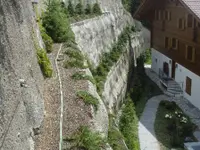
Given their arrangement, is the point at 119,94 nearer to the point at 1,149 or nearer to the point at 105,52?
the point at 105,52

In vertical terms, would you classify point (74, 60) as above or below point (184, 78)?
above

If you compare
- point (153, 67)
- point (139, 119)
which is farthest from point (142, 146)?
point (153, 67)

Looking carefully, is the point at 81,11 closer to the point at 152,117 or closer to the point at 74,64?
the point at 152,117

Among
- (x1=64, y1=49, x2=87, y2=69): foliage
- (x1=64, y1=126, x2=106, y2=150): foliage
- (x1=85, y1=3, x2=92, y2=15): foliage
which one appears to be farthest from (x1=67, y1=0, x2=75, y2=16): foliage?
(x1=64, y1=126, x2=106, y2=150): foliage

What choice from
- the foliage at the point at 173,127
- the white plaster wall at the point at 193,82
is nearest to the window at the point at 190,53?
the white plaster wall at the point at 193,82

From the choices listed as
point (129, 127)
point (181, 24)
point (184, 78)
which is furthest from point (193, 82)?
point (129, 127)

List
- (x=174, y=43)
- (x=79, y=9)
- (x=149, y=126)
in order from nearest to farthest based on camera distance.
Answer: (x=149, y=126) → (x=79, y=9) → (x=174, y=43)

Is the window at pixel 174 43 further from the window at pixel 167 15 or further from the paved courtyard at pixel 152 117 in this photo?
the paved courtyard at pixel 152 117
